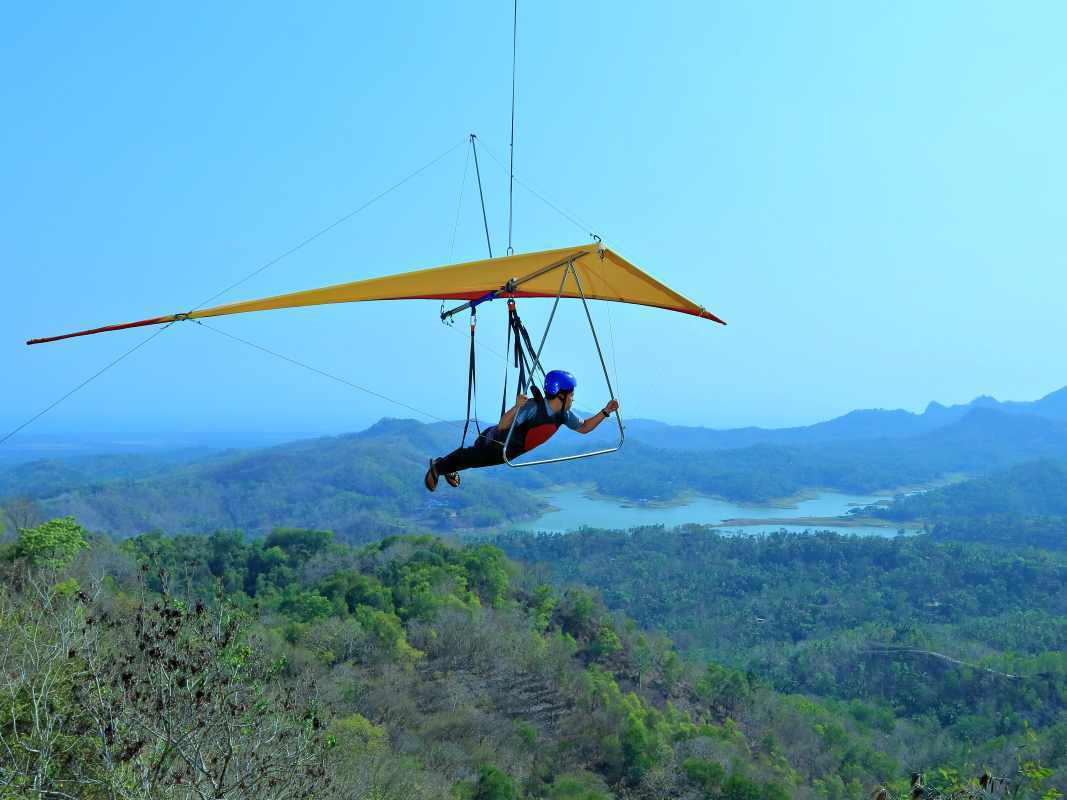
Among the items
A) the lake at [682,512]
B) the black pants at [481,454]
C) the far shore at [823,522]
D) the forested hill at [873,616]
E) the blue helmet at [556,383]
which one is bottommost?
the forested hill at [873,616]

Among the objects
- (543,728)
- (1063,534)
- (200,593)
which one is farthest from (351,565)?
(1063,534)

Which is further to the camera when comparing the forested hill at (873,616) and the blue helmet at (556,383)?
the forested hill at (873,616)

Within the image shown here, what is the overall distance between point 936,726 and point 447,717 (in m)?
33.4

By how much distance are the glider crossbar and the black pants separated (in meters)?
1.18

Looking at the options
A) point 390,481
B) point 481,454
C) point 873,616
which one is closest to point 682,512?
point 390,481

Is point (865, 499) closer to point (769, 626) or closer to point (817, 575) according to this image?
point (817, 575)

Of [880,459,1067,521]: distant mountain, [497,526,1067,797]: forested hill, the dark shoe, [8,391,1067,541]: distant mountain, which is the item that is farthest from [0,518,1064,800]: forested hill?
[880,459,1067,521]: distant mountain

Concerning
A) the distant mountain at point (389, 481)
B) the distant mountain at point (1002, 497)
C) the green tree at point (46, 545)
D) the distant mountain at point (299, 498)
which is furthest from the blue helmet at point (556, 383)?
the distant mountain at point (1002, 497)

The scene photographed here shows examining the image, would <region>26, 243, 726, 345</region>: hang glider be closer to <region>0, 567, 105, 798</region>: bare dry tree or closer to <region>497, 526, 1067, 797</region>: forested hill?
<region>0, 567, 105, 798</region>: bare dry tree

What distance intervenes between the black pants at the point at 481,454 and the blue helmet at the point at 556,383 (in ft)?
1.64

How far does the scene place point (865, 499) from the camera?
160375 mm

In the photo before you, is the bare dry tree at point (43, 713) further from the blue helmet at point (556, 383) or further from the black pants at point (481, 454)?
the blue helmet at point (556, 383)

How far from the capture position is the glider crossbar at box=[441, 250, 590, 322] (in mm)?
6648

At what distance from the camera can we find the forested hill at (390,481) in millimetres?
121125
